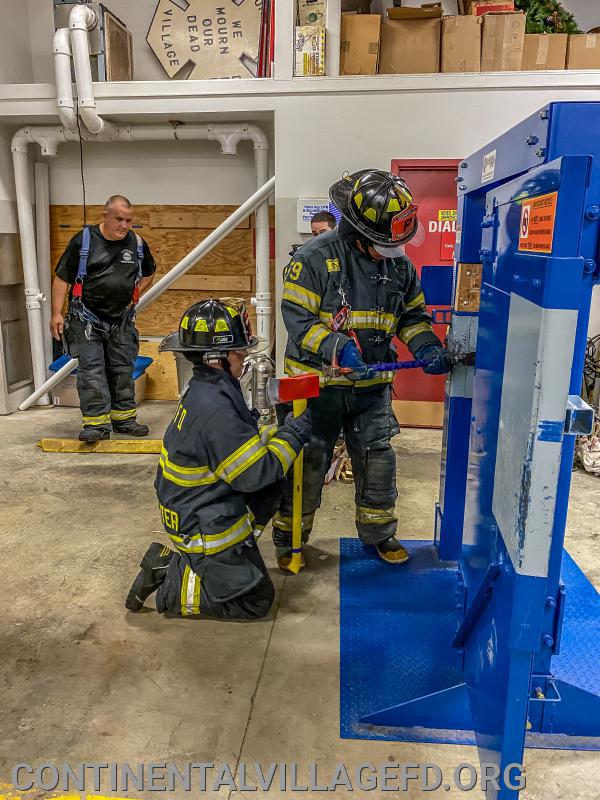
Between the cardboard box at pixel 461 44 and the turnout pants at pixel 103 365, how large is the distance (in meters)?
3.34

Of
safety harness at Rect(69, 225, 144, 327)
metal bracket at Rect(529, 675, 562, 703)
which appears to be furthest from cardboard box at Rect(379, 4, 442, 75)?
metal bracket at Rect(529, 675, 562, 703)

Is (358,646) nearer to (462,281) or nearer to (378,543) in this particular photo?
(378,543)

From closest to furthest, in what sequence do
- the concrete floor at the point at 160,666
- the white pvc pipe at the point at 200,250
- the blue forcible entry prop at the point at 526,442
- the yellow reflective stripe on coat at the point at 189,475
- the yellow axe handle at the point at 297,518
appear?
the blue forcible entry prop at the point at 526,442, the concrete floor at the point at 160,666, the yellow reflective stripe on coat at the point at 189,475, the yellow axe handle at the point at 297,518, the white pvc pipe at the point at 200,250

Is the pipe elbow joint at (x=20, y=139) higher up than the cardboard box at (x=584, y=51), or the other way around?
the cardboard box at (x=584, y=51)

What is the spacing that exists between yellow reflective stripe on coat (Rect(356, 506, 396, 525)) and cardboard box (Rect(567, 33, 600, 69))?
4071mm

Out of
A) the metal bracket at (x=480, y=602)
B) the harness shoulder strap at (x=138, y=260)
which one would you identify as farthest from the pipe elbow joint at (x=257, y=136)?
the metal bracket at (x=480, y=602)

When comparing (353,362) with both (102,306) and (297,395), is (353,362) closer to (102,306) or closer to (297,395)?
(297,395)

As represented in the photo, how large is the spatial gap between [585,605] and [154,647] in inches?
76.8

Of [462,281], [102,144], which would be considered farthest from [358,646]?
[102,144]

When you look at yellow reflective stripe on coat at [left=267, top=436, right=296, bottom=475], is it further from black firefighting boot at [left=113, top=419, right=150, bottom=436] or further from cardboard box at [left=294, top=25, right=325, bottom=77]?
cardboard box at [left=294, top=25, right=325, bottom=77]

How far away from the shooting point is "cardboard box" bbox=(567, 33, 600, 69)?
15.9 ft

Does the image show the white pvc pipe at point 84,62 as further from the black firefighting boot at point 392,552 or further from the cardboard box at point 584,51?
the black firefighting boot at point 392,552

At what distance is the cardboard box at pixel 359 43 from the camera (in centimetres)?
490

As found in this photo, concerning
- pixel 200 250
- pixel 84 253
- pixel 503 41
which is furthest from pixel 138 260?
pixel 503 41
